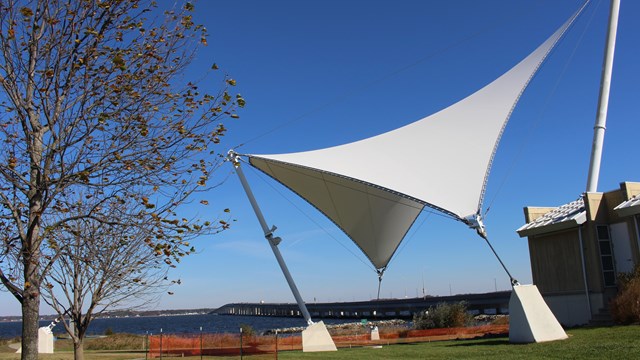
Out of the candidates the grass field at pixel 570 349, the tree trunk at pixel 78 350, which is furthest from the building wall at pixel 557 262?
the tree trunk at pixel 78 350

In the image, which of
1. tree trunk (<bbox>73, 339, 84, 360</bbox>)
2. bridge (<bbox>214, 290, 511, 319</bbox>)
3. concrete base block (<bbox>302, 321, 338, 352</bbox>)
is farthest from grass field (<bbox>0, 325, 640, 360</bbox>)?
bridge (<bbox>214, 290, 511, 319</bbox>)

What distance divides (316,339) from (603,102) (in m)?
15.2

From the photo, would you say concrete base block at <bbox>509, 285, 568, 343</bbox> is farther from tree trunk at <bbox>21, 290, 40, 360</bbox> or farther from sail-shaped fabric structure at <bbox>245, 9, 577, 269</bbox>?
tree trunk at <bbox>21, 290, 40, 360</bbox>

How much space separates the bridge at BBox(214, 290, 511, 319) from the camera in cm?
9483

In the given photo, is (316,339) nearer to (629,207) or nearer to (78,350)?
(78,350)

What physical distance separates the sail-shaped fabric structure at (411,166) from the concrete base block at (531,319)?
269 centimetres

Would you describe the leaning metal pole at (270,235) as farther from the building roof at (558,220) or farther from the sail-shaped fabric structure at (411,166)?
the building roof at (558,220)

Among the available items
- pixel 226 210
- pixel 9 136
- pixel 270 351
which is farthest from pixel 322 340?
pixel 9 136

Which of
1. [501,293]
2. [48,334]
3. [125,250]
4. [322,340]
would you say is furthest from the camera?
[501,293]

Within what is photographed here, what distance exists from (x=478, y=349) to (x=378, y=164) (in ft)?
26.2

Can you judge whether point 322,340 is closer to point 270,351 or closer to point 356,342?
point 270,351

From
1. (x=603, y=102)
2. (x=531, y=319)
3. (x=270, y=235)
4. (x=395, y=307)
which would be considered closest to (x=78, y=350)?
(x=270, y=235)

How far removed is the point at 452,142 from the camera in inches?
845

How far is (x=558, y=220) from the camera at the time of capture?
2164 centimetres
